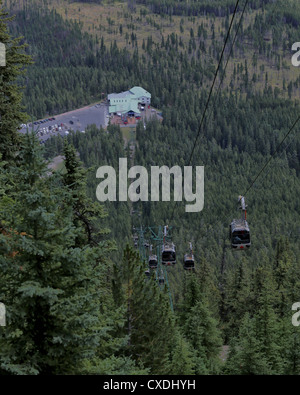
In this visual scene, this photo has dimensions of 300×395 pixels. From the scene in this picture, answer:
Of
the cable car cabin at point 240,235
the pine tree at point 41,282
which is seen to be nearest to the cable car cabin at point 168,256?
the cable car cabin at point 240,235

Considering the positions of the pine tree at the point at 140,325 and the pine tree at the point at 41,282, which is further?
the pine tree at the point at 140,325

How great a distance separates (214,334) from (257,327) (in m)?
4.67

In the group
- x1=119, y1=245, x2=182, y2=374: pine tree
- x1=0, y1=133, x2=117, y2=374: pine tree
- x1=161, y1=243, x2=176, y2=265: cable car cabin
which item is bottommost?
x1=161, y1=243, x2=176, y2=265: cable car cabin

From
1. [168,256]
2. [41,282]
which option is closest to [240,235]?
[168,256]

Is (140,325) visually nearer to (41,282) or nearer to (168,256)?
(168,256)

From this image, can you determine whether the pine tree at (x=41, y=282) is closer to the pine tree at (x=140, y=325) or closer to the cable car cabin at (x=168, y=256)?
the pine tree at (x=140, y=325)

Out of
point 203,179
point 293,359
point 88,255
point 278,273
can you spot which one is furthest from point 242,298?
point 203,179

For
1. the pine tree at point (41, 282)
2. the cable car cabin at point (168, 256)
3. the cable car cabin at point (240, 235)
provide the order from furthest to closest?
the cable car cabin at point (168, 256) → the cable car cabin at point (240, 235) → the pine tree at point (41, 282)

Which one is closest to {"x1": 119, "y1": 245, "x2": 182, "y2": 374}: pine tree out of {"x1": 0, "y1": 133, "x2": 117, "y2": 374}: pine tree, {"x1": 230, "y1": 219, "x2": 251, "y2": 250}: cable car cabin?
{"x1": 230, "y1": 219, "x2": 251, "y2": 250}: cable car cabin

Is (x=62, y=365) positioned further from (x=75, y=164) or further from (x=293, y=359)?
(x=293, y=359)

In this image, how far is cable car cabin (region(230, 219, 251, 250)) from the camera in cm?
3294

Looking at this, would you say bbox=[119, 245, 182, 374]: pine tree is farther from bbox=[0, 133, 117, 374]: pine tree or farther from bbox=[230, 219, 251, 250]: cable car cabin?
bbox=[0, 133, 117, 374]: pine tree

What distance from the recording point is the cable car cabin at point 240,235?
32.9m

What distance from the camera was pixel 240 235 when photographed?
3306 centimetres
